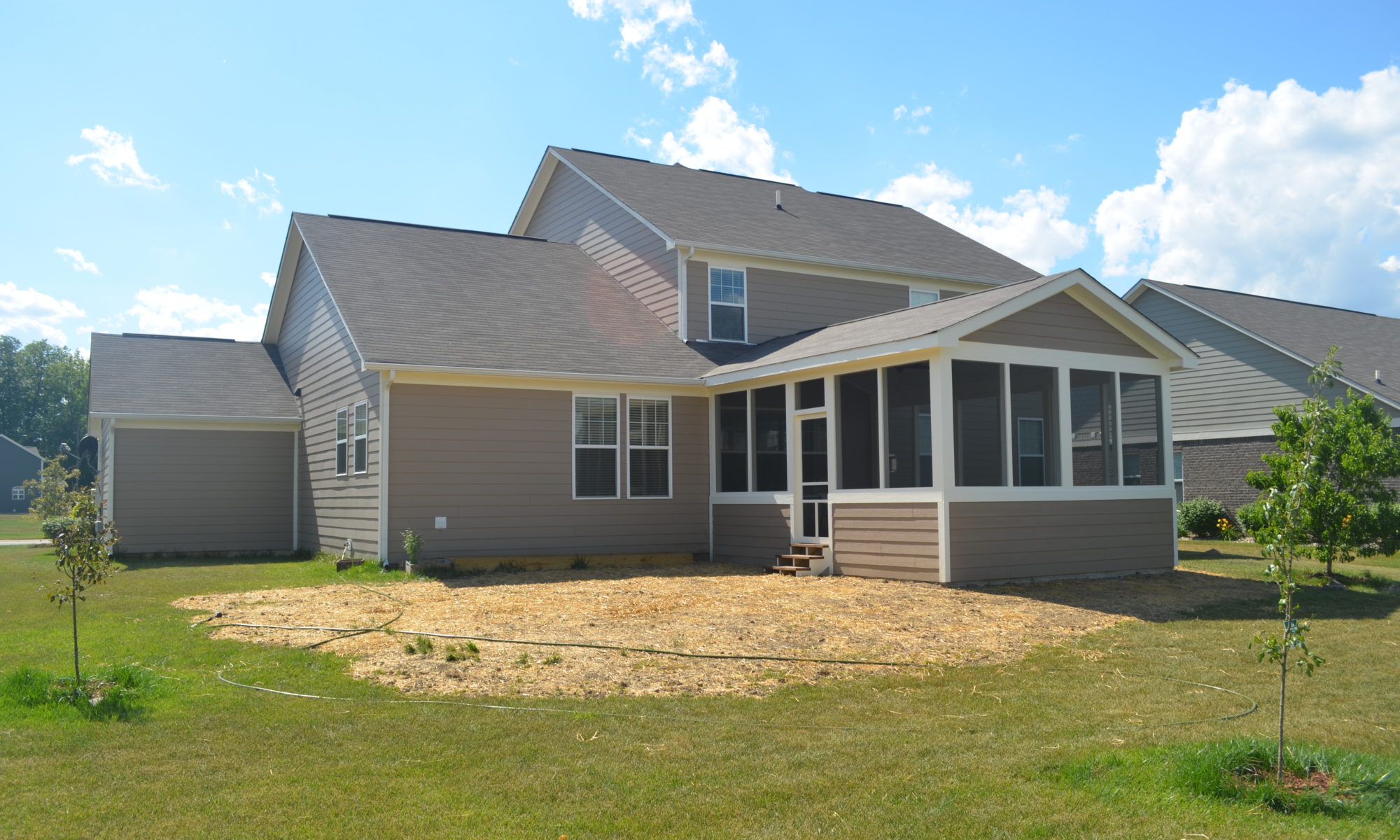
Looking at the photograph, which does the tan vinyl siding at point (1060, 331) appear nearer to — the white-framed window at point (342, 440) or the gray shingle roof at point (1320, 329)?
the white-framed window at point (342, 440)

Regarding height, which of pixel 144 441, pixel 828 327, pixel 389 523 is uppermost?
pixel 828 327

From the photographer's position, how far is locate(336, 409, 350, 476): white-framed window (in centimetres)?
1672

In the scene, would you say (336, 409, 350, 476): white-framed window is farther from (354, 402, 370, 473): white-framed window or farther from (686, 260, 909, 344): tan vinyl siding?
(686, 260, 909, 344): tan vinyl siding

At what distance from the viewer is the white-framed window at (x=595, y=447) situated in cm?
1584

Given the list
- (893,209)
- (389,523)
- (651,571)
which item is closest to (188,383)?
(389,523)

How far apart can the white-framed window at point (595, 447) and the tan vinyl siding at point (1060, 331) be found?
19.5ft

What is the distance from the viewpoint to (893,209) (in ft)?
81.6

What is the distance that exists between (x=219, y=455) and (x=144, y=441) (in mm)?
1267

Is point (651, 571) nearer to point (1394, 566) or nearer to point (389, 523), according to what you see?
point (389, 523)

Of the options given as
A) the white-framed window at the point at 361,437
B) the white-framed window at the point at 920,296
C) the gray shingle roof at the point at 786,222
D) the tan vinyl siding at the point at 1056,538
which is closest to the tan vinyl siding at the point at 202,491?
the white-framed window at the point at 361,437

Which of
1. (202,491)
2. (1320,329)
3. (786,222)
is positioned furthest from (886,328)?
(1320,329)

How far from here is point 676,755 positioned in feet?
18.0

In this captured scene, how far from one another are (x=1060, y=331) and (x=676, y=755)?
9960 millimetres

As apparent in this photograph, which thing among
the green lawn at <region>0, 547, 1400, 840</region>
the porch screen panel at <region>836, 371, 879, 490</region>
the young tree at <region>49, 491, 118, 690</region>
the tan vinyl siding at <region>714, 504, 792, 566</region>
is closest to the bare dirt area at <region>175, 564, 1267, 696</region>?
the green lawn at <region>0, 547, 1400, 840</region>
